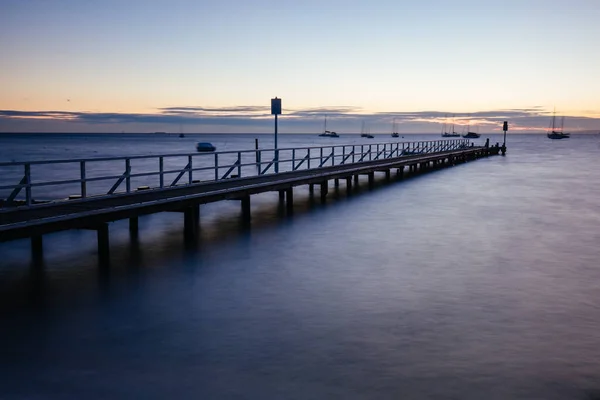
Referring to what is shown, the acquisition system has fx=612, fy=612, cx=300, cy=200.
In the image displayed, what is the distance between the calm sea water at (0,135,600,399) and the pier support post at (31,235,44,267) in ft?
0.79

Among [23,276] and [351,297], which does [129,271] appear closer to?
[23,276]

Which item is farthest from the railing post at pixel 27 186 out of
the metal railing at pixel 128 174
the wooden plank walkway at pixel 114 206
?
the wooden plank walkway at pixel 114 206

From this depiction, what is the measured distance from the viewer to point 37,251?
14539mm

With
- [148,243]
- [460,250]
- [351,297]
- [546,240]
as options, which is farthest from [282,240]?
[546,240]

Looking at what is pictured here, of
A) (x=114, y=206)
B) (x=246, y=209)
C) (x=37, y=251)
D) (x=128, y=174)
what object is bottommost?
(x=37, y=251)

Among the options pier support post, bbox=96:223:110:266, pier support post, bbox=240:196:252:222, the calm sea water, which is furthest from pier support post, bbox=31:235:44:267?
pier support post, bbox=240:196:252:222

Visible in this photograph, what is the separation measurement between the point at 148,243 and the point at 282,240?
139 inches

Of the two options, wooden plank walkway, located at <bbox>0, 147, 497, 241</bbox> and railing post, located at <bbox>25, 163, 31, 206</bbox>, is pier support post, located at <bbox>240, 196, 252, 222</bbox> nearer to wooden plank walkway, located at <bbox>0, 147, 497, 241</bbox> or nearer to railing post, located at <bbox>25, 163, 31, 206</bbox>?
wooden plank walkway, located at <bbox>0, 147, 497, 241</bbox>

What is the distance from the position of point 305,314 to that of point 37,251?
7981 millimetres

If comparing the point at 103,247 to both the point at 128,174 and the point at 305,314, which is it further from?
the point at 305,314

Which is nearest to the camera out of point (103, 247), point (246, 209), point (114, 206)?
point (114, 206)

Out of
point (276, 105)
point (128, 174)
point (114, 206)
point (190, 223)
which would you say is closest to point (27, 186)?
point (114, 206)

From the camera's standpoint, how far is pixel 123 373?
275 inches

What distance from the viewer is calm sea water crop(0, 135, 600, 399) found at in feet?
22.6
